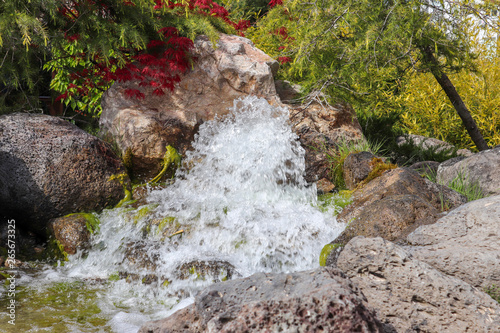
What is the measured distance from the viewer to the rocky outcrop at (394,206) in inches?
140

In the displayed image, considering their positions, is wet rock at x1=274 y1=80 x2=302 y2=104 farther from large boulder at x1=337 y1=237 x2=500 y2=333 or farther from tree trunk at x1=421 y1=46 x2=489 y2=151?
large boulder at x1=337 y1=237 x2=500 y2=333

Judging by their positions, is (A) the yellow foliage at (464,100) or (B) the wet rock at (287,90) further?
(A) the yellow foliage at (464,100)

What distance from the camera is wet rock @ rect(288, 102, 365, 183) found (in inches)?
228

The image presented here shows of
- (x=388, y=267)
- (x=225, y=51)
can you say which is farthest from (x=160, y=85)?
(x=388, y=267)

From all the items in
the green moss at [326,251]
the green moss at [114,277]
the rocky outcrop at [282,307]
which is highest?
the rocky outcrop at [282,307]

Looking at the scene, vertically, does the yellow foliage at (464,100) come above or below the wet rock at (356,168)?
above

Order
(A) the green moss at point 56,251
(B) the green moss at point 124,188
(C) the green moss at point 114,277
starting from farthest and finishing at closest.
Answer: (B) the green moss at point 124,188 → (A) the green moss at point 56,251 → (C) the green moss at point 114,277

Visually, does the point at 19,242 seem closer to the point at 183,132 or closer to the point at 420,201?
the point at 183,132

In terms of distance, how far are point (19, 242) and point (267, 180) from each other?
10.4 feet

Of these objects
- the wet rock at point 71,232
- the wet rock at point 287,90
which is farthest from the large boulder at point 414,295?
the wet rock at point 287,90

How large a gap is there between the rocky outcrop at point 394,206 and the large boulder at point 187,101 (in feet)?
8.44

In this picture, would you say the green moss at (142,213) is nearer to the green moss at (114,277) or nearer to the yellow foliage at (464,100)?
the green moss at (114,277)

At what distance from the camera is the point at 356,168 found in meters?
5.16

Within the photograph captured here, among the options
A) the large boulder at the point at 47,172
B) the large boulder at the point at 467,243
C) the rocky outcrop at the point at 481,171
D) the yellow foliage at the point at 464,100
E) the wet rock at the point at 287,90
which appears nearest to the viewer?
the large boulder at the point at 467,243
